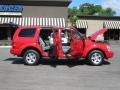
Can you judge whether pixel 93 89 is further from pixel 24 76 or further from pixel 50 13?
pixel 50 13

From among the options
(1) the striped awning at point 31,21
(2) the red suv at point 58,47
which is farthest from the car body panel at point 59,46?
(1) the striped awning at point 31,21

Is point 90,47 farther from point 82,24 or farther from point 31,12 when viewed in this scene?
point 82,24

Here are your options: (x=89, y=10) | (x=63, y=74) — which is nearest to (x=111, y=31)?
(x=63, y=74)

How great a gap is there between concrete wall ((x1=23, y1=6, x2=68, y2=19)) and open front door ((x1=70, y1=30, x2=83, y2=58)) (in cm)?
3116

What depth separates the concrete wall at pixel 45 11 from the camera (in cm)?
4922

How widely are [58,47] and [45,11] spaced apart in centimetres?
3143

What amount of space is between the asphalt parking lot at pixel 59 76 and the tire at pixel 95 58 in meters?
0.35

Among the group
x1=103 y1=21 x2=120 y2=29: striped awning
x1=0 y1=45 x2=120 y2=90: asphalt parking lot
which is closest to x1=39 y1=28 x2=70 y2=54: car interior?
x1=0 y1=45 x2=120 y2=90: asphalt parking lot

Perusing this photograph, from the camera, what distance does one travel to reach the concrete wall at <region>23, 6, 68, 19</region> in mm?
49219

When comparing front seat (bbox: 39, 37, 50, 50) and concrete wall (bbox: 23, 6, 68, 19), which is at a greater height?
concrete wall (bbox: 23, 6, 68, 19)

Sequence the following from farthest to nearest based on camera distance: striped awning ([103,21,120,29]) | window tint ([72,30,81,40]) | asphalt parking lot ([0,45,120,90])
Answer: striped awning ([103,21,120,29]), window tint ([72,30,81,40]), asphalt parking lot ([0,45,120,90])

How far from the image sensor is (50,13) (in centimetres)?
4928

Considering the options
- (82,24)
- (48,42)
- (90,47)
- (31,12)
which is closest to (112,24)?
(82,24)

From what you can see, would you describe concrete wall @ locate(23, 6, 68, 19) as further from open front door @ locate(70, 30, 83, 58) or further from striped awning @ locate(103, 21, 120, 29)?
open front door @ locate(70, 30, 83, 58)
